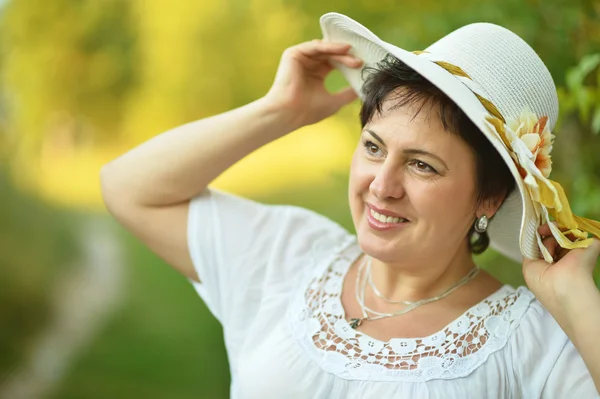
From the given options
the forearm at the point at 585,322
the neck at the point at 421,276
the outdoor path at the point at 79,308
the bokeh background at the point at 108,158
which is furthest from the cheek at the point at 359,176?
the outdoor path at the point at 79,308

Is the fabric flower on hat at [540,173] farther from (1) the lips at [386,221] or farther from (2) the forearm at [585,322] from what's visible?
(1) the lips at [386,221]

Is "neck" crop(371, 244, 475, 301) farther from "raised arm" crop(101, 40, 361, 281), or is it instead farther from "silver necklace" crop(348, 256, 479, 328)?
"raised arm" crop(101, 40, 361, 281)

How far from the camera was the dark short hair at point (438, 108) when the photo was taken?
3.76 ft

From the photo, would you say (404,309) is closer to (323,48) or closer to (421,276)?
(421,276)

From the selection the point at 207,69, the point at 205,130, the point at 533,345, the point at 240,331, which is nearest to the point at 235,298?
the point at 240,331

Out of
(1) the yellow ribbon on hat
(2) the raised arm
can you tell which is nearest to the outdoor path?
(2) the raised arm

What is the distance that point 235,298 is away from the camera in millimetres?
1438

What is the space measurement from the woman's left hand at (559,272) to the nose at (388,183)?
262 mm

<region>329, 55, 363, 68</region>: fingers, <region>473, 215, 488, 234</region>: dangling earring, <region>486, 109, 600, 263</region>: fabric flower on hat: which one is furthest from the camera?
<region>329, 55, 363, 68</region>: fingers

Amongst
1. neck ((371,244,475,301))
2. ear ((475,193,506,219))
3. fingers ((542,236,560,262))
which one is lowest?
neck ((371,244,475,301))

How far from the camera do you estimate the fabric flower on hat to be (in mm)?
1058

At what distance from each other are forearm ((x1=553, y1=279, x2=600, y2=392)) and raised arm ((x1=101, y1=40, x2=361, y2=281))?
617 millimetres

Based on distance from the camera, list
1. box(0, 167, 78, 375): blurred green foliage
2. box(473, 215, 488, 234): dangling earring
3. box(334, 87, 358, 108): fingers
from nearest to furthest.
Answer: box(473, 215, 488, 234): dangling earring
box(334, 87, 358, 108): fingers
box(0, 167, 78, 375): blurred green foliage

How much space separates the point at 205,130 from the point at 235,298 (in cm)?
35
